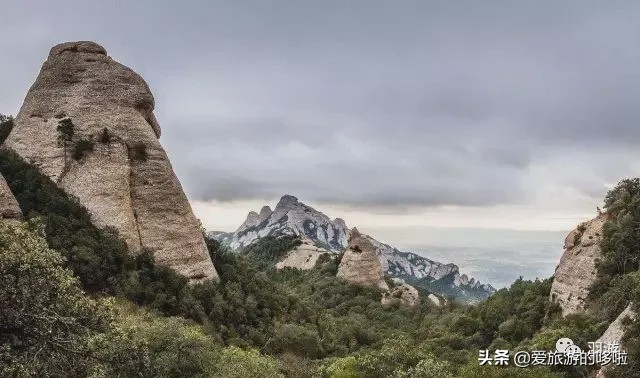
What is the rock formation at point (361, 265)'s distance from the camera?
9881 centimetres

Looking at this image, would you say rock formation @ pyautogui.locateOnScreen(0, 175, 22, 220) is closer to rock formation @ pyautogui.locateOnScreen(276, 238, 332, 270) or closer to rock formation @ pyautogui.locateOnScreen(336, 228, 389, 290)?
rock formation @ pyautogui.locateOnScreen(336, 228, 389, 290)

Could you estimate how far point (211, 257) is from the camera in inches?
2126

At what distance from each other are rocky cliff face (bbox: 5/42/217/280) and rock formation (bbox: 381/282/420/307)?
49178mm

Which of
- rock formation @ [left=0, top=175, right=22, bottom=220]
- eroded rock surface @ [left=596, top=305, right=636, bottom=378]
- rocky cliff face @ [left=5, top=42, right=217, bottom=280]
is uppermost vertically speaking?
rocky cliff face @ [left=5, top=42, right=217, bottom=280]

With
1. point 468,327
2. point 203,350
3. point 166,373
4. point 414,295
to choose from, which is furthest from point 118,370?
point 414,295

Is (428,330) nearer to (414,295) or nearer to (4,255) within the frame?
(414,295)

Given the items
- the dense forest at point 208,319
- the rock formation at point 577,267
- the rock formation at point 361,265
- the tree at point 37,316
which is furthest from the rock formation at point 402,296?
the tree at point 37,316

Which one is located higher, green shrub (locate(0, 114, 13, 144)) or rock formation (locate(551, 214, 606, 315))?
green shrub (locate(0, 114, 13, 144))

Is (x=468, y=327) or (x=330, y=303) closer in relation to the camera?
(x=468, y=327)

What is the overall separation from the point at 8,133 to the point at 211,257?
2258 cm

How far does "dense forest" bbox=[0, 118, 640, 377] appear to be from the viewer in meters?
14.9

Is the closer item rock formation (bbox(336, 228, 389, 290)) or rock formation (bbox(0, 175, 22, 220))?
rock formation (bbox(0, 175, 22, 220))

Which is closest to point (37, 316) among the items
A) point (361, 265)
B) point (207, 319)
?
point (207, 319)

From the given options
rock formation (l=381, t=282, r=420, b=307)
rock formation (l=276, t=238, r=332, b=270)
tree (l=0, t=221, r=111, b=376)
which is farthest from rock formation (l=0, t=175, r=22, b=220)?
rock formation (l=276, t=238, r=332, b=270)
